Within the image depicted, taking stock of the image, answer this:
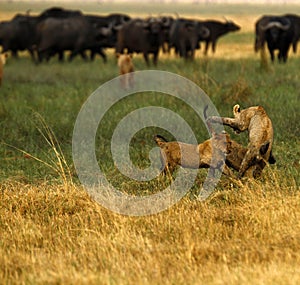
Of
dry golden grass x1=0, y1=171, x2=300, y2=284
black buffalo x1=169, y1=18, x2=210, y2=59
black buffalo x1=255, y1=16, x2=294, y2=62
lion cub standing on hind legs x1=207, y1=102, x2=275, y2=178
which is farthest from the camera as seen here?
black buffalo x1=169, y1=18, x2=210, y2=59

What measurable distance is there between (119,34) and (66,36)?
2.10 metres

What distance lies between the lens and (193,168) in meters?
6.85

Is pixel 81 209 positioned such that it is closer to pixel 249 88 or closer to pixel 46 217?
pixel 46 217

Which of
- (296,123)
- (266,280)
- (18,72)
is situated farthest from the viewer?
(18,72)

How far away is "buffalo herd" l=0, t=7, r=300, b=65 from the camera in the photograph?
2180 cm

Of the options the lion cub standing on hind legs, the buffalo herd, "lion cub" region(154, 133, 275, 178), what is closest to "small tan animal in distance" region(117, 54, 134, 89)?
the buffalo herd

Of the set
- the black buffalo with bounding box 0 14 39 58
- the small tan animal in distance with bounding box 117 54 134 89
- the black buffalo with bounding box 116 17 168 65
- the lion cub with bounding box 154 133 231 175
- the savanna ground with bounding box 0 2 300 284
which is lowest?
the black buffalo with bounding box 0 14 39 58

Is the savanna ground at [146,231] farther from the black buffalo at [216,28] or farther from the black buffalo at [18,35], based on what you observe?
the black buffalo at [216,28]

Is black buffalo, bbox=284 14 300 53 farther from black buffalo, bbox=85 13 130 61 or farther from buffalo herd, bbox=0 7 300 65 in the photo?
black buffalo, bbox=85 13 130 61

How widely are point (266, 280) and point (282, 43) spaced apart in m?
17.8

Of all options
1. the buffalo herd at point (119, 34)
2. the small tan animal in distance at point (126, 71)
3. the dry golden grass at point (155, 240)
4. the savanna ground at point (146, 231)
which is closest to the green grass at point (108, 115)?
the savanna ground at point (146, 231)

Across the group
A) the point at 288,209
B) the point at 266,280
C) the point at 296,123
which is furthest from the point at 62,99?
the point at 266,280

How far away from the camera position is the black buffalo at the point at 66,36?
2419 centimetres

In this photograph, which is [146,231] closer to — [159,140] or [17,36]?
[159,140]
